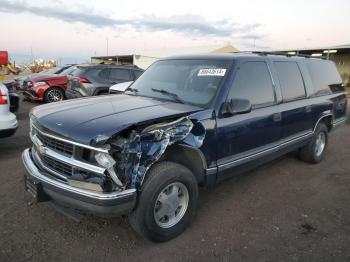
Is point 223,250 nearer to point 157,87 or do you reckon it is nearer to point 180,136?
point 180,136

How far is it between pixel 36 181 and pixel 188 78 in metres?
2.16

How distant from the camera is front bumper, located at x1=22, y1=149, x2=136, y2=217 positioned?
2826mm

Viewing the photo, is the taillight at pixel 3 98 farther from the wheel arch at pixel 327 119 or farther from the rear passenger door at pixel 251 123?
the wheel arch at pixel 327 119

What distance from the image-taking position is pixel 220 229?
3701 mm

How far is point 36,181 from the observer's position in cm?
320

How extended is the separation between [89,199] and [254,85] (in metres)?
2.57

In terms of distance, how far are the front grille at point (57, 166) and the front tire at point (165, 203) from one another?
0.70m

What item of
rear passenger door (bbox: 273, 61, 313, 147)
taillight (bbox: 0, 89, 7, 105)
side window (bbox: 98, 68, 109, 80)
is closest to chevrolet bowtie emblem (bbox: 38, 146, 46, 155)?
taillight (bbox: 0, 89, 7, 105)

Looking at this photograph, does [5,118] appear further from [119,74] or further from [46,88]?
[46,88]

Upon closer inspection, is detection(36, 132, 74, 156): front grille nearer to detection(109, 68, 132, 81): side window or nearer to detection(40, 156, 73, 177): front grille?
detection(40, 156, 73, 177): front grille

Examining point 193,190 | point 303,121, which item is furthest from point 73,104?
point 303,121

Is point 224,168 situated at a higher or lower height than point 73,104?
lower

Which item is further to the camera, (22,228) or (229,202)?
(229,202)

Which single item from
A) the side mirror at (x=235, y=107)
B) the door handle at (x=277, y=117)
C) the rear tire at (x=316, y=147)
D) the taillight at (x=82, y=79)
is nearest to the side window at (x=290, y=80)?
the door handle at (x=277, y=117)
